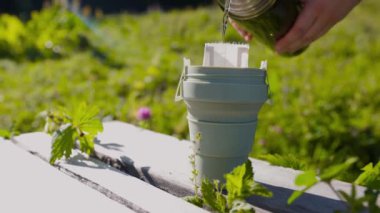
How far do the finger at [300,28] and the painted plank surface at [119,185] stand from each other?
725 millimetres

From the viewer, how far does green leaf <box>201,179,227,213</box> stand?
3.53ft

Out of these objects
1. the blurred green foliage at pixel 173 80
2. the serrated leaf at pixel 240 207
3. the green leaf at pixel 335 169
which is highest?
the green leaf at pixel 335 169

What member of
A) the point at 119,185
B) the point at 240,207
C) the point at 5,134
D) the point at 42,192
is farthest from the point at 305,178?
the point at 5,134

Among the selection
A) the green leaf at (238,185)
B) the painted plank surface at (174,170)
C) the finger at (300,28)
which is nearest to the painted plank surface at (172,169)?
the painted plank surface at (174,170)

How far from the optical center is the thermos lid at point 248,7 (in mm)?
1423

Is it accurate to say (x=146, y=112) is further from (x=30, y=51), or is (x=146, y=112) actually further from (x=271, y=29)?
(x=30, y=51)

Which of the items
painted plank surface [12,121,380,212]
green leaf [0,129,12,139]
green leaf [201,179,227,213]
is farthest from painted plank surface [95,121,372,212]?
green leaf [0,129,12,139]

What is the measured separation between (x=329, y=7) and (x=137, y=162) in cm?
79

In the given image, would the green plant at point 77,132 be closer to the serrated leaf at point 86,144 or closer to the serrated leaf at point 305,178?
the serrated leaf at point 86,144

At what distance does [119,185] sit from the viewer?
1.24 meters

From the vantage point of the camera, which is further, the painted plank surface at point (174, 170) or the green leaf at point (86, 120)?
the green leaf at point (86, 120)

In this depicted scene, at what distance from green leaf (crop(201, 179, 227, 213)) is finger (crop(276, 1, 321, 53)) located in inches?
27.2

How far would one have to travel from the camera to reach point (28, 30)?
600 centimetres

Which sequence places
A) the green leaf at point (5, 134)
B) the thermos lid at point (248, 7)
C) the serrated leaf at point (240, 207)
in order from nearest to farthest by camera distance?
the serrated leaf at point (240, 207), the thermos lid at point (248, 7), the green leaf at point (5, 134)
